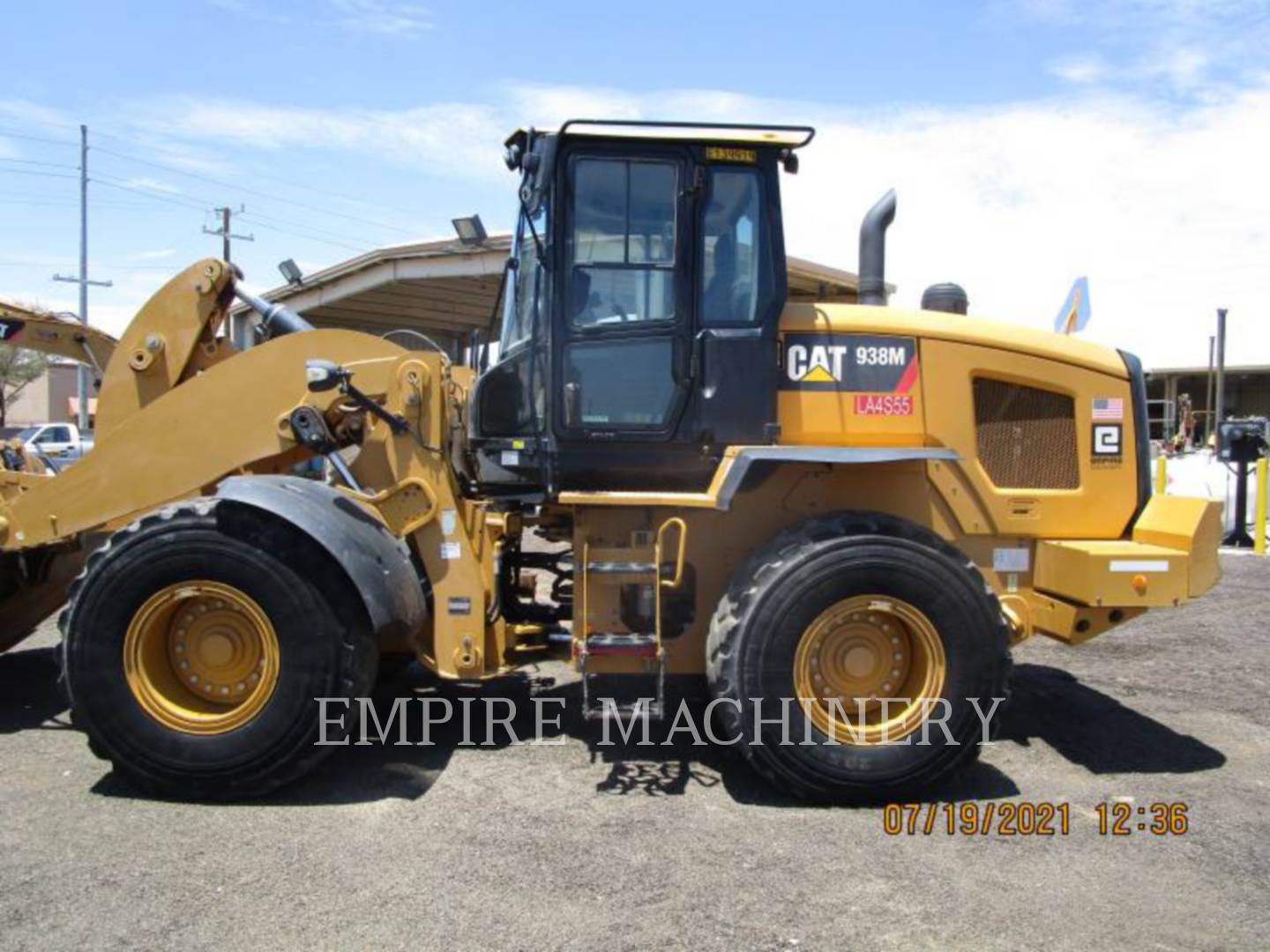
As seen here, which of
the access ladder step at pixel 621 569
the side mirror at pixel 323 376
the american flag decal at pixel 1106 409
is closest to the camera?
the side mirror at pixel 323 376

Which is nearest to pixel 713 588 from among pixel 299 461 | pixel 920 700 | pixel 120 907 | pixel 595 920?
pixel 920 700

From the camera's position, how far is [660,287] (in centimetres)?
485

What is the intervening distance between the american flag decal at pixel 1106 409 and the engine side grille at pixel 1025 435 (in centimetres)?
12

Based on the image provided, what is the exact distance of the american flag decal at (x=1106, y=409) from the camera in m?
5.29

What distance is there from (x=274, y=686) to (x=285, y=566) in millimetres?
532

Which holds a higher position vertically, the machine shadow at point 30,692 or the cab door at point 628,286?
the cab door at point 628,286

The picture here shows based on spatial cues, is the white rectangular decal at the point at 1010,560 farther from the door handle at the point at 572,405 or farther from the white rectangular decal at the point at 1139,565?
the door handle at the point at 572,405

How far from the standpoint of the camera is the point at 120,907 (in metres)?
3.54

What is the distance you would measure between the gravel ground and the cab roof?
3.01 m

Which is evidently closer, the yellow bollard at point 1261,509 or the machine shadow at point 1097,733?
the machine shadow at point 1097,733

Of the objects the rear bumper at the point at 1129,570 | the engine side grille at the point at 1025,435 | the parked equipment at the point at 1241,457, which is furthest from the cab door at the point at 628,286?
the parked equipment at the point at 1241,457

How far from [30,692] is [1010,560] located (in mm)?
5726

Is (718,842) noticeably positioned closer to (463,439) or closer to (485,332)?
(463,439)
